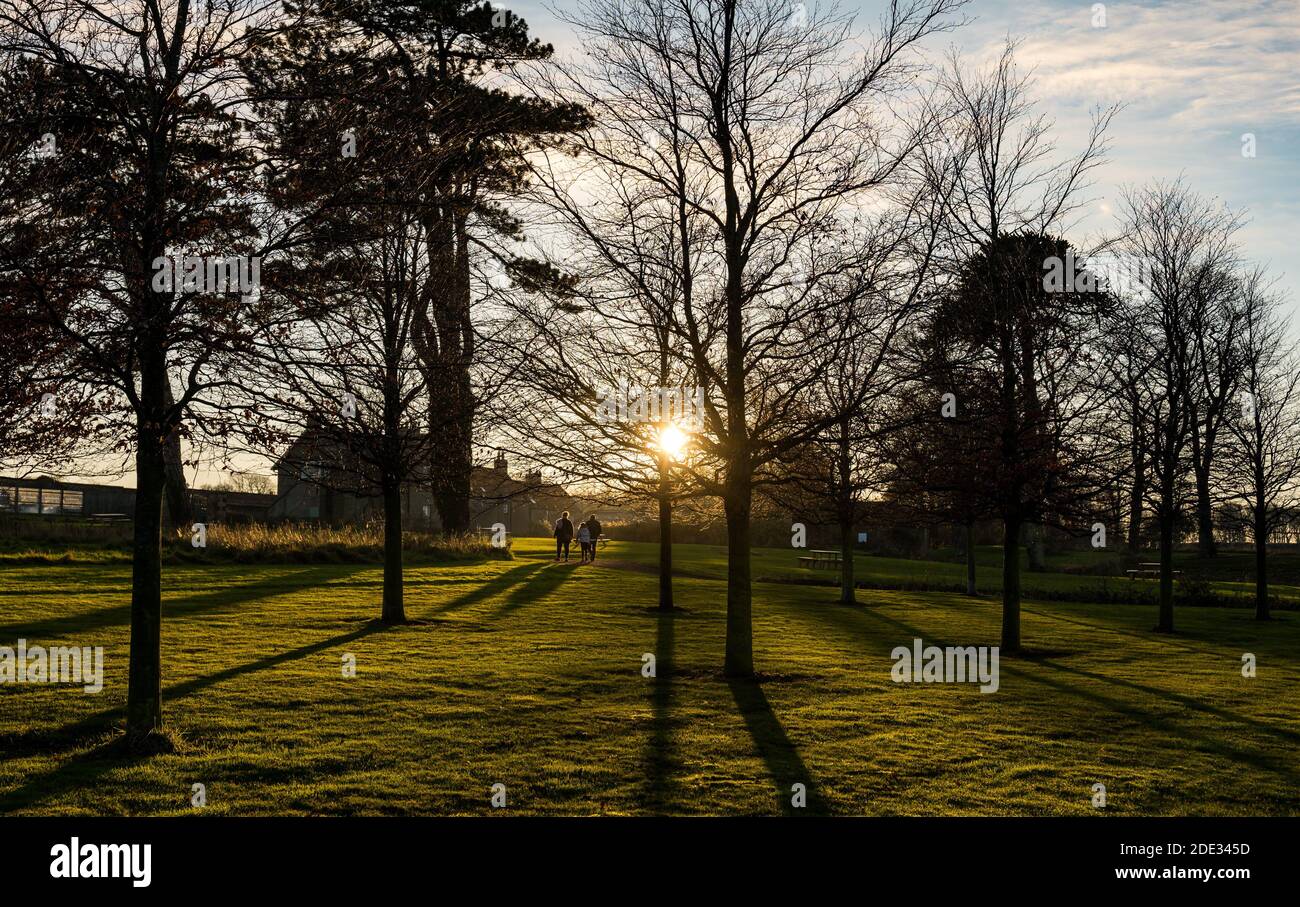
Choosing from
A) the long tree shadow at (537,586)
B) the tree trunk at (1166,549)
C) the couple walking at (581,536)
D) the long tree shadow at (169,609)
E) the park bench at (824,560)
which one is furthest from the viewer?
the park bench at (824,560)

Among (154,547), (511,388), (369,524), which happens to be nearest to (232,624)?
(511,388)

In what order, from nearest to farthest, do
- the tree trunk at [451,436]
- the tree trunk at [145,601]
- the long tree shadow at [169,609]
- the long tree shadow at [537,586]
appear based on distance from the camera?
the tree trunk at [145,601] < the long tree shadow at [169,609] < the tree trunk at [451,436] < the long tree shadow at [537,586]

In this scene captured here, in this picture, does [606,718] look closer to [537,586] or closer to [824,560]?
[537,586]

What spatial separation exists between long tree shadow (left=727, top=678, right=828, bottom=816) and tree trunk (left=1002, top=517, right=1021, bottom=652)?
7.10 metres

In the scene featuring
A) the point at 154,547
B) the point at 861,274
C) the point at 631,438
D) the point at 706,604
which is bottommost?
the point at 706,604

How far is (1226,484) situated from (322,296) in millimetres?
26235

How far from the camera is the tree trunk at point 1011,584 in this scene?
19.1 meters

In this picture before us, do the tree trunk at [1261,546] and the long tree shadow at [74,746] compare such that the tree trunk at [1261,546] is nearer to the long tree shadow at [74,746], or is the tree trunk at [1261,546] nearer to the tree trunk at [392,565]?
the tree trunk at [392,565]

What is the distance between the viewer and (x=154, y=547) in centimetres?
974

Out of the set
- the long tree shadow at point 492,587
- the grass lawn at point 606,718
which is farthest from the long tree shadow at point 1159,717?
the long tree shadow at point 492,587

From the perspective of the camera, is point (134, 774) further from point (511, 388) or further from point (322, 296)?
point (511, 388)

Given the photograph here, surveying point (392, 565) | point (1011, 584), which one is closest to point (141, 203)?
point (392, 565)

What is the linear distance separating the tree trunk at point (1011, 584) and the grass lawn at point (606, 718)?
55 centimetres

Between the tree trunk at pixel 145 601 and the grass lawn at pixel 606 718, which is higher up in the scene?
the tree trunk at pixel 145 601
